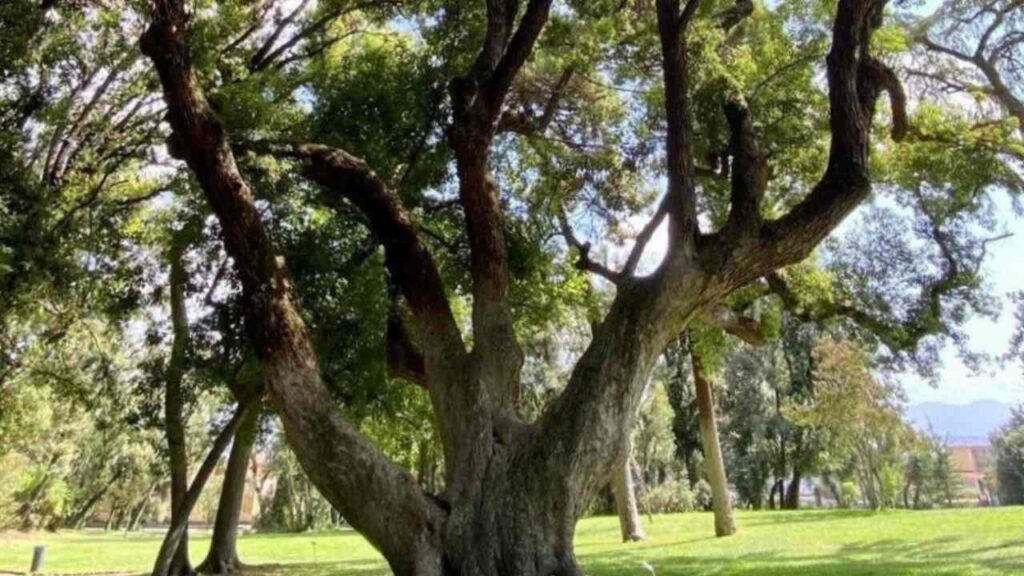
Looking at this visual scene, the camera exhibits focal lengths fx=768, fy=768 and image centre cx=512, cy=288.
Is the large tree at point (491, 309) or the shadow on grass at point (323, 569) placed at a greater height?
the large tree at point (491, 309)

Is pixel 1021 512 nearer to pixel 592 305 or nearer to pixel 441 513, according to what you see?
pixel 592 305

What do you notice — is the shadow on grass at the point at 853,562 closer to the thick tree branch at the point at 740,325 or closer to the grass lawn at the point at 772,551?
the grass lawn at the point at 772,551

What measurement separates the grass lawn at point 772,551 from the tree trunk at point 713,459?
667 mm

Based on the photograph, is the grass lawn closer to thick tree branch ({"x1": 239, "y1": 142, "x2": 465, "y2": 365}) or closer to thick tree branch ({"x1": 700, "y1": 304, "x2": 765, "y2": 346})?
thick tree branch ({"x1": 700, "y1": 304, "x2": 765, "y2": 346})

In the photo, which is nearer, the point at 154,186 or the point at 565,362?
the point at 154,186

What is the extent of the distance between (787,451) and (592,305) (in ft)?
81.4

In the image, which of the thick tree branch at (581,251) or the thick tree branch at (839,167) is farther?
the thick tree branch at (581,251)

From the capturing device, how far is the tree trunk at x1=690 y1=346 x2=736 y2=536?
16109 mm

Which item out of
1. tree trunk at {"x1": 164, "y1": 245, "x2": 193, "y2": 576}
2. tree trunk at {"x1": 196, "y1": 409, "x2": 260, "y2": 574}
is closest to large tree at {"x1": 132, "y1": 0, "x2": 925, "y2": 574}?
tree trunk at {"x1": 164, "y1": 245, "x2": 193, "y2": 576}

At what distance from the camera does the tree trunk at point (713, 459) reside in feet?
52.9

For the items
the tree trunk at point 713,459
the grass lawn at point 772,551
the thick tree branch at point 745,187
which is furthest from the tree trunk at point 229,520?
the thick tree branch at point 745,187

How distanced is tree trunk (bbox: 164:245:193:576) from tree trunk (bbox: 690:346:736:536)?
9.88 meters

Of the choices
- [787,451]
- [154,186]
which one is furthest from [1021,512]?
[154,186]

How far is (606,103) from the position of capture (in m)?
11.6
